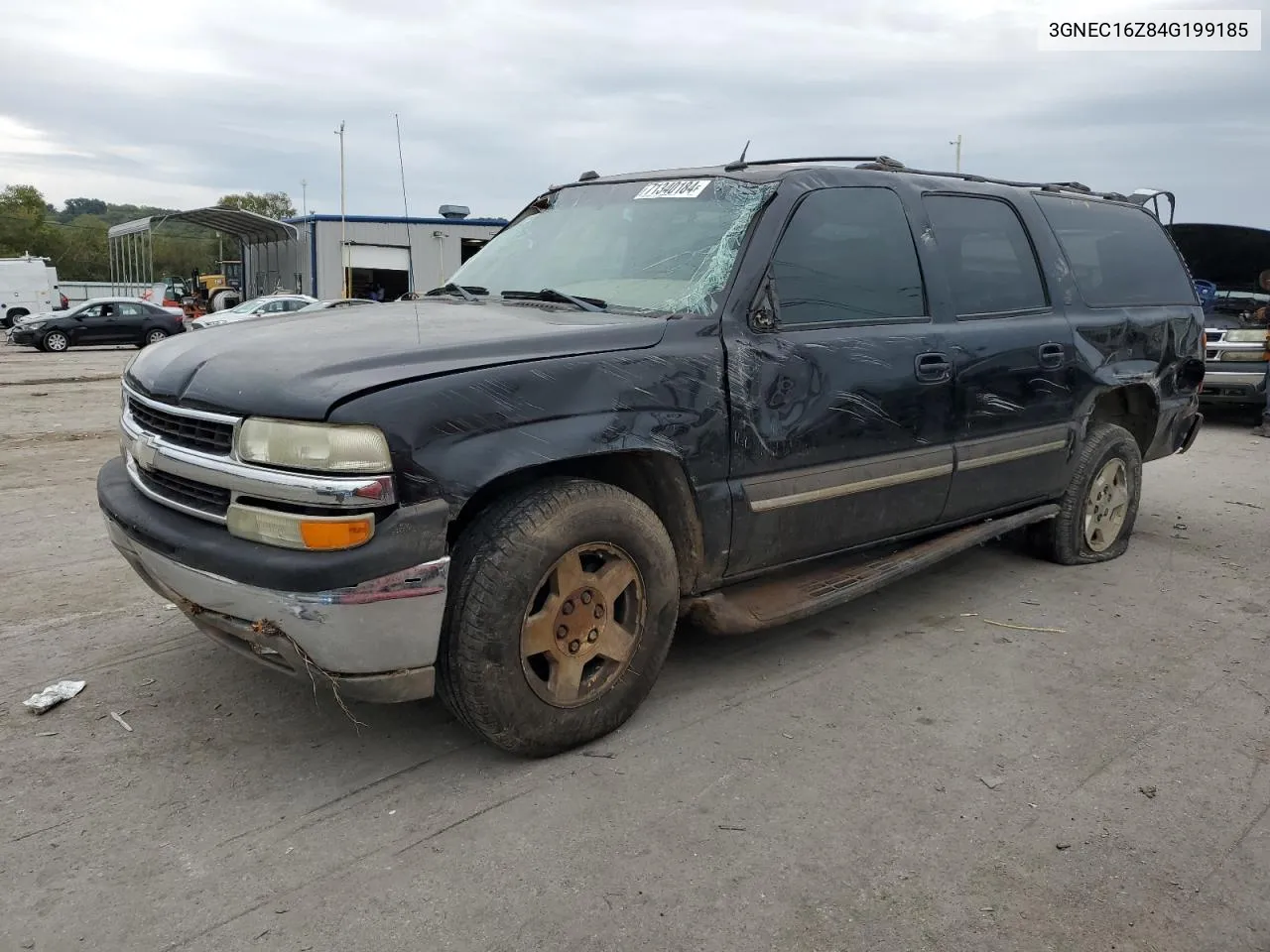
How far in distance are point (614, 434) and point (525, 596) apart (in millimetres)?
569

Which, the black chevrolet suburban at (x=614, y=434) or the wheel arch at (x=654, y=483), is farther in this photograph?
the wheel arch at (x=654, y=483)

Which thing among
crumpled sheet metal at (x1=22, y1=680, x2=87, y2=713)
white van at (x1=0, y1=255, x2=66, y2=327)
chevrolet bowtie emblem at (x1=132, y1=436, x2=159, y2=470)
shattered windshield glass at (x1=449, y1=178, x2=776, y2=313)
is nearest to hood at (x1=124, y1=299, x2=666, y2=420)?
chevrolet bowtie emblem at (x1=132, y1=436, x2=159, y2=470)

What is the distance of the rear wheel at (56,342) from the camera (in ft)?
82.2

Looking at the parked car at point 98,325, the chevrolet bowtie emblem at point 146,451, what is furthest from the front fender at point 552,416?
the parked car at point 98,325

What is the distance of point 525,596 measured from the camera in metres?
Answer: 2.84

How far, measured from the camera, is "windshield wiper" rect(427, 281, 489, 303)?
13.3 feet

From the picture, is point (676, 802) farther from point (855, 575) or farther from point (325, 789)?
point (855, 575)

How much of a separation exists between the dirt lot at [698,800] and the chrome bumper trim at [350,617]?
1.56 feet

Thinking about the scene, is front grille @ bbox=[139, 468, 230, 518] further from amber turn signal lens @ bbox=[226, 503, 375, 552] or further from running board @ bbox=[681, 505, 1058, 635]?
running board @ bbox=[681, 505, 1058, 635]

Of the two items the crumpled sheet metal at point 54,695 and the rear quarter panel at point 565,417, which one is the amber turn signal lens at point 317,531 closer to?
the rear quarter panel at point 565,417

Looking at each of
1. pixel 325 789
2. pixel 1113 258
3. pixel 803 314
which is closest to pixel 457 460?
pixel 325 789

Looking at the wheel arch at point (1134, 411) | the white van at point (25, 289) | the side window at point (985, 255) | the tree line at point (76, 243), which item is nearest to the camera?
the side window at point (985, 255)

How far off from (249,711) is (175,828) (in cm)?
71

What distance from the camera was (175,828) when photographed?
8.88 feet
